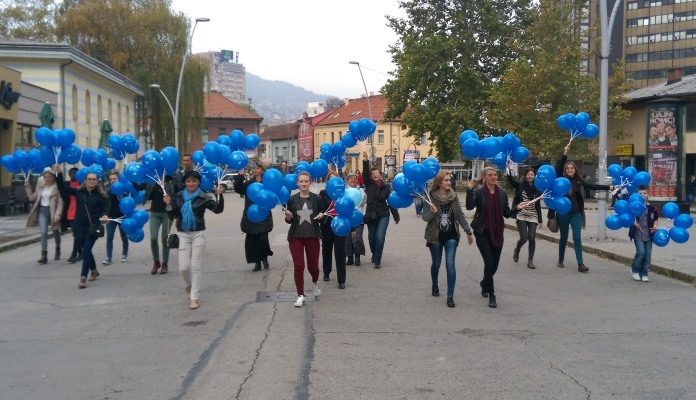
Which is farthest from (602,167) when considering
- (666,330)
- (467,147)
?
(666,330)

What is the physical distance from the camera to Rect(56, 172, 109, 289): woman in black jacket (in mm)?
9484

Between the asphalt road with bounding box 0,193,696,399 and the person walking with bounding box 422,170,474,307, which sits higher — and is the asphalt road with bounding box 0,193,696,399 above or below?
below

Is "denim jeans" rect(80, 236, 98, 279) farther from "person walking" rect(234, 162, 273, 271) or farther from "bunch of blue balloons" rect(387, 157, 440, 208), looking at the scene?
"bunch of blue balloons" rect(387, 157, 440, 208)

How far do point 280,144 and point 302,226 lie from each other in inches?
3827

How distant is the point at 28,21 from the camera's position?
151ft

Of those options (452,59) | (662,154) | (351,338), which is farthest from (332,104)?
(351,338)

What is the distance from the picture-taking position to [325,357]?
5891 millimetres

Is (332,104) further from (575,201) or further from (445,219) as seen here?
(445,219)

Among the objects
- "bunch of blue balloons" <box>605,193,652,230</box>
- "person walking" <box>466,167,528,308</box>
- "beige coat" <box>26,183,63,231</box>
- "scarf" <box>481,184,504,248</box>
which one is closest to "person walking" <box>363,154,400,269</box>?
"person walking" <box>466,167,528,308</box>

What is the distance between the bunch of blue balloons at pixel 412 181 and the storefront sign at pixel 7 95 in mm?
20305

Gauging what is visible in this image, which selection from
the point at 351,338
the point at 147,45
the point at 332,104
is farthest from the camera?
the point at 332,104

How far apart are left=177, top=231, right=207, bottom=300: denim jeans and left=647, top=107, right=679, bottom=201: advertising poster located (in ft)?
55.0

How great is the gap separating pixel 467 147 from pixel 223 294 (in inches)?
156

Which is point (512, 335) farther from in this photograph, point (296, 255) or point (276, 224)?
point (276, 224)
